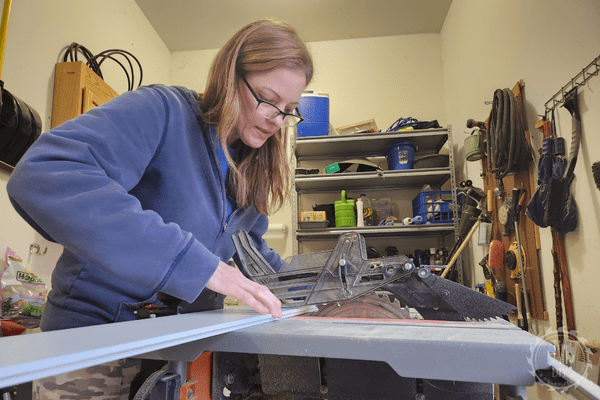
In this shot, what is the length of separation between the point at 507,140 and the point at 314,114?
181 cm

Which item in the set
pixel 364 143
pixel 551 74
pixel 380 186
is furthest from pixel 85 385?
pixel 380 186

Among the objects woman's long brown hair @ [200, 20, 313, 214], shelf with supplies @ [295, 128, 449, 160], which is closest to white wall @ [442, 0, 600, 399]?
shelf with supplies @ [295, 128, 449, 160]

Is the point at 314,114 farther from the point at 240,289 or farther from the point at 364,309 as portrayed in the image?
the point at 240,289

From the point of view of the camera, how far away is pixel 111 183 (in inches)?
28.6

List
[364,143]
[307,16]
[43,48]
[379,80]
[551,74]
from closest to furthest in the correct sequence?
1. [551,74]
2. [43,48]
3. [364,143]
4. [307,16]
5. [379,80]

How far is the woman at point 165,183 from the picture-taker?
0.68 meters

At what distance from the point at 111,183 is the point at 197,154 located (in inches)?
12.6

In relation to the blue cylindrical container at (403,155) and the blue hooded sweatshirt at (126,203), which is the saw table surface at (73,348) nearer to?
the blue hooded sweatshirt at (126,203)

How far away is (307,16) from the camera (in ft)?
12.9

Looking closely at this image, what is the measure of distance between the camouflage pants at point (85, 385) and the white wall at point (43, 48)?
175 centimetres

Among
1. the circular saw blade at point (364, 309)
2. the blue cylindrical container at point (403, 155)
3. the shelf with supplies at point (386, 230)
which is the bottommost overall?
the circular saw blade at point (364, 309)

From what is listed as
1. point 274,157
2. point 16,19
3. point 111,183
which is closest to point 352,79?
point 16,19

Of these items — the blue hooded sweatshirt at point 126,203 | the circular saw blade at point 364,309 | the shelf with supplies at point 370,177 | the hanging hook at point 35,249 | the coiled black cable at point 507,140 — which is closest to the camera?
the blue hooded sweatshirt at point 126,203

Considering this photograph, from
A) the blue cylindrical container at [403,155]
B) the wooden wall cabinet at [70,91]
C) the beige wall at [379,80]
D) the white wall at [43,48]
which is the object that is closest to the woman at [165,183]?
the white wall at [43,48]
